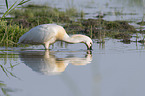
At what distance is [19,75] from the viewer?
706 centimetres

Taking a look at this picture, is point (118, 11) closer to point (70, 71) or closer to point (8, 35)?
point (8, 35)

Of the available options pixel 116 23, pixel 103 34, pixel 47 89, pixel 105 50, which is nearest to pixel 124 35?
pixel 103 34

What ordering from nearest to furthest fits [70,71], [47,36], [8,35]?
1. [70,71]
2. [47,36]
3. [8,35]

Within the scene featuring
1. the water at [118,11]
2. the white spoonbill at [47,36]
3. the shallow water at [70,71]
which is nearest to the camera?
the shallow water at [70,71]

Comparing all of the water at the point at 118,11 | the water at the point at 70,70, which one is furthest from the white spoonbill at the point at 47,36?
the water at the point at 118,11

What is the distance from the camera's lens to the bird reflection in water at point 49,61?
7.54m

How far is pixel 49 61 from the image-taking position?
8781 millimetres

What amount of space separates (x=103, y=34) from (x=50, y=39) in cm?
532

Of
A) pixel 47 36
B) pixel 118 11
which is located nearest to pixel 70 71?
pixel 47 36

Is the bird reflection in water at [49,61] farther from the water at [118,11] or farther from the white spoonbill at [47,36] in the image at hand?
the water at [118,11]

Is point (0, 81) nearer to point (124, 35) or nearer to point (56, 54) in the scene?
point (56, 54)

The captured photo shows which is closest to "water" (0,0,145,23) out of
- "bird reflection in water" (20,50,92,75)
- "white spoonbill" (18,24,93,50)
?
"white spoonbill" (18,24,93,50)

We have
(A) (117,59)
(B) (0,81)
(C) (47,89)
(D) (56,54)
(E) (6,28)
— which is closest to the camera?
(C) (47,89)

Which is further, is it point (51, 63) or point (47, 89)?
point (51, 63)
